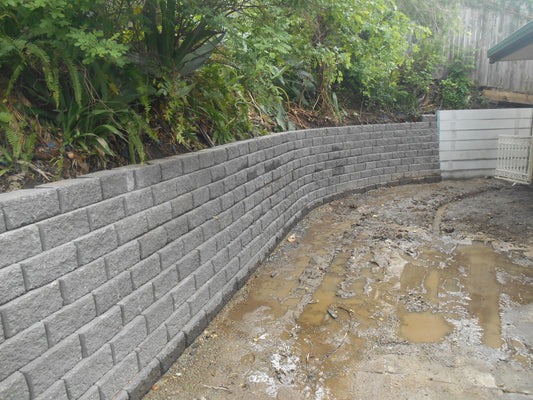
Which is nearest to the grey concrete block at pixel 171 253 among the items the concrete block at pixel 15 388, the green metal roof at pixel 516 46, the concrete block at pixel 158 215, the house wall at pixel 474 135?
the concrete block at pixel 158 215

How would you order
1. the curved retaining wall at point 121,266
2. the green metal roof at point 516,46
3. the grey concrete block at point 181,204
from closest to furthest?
the curved retaining wall at point 121,266 → the grey concrete block at point 181,204 → the green metal roof at point 516,46

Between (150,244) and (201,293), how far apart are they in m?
0.86

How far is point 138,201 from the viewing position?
273cm

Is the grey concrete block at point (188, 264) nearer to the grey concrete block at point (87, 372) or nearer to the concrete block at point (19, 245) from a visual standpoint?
the grey concrete block at point (87, 372)

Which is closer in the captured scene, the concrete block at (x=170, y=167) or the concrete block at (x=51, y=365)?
the concrete block at (x=51, y=365)

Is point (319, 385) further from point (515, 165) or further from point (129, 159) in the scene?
point (515, 165)

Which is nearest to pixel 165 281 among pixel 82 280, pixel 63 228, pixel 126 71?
pixel 82 280

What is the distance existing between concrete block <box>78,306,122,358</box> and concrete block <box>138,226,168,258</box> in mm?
442

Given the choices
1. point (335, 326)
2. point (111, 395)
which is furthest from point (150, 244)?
point (335, 326)

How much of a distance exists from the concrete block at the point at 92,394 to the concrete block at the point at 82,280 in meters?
0.51

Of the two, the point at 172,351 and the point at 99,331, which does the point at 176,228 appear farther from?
the point at 99,331

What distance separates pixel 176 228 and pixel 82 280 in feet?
3.32

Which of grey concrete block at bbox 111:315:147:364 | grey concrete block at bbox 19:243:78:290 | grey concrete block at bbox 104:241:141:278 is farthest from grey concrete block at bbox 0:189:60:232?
grey concrete block at bbox 111:315:147:364

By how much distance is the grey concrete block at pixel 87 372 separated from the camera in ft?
6.93
